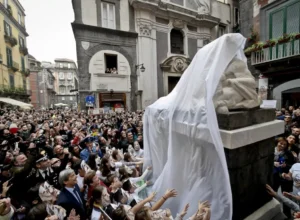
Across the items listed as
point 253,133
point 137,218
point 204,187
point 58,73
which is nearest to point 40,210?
point 137,218

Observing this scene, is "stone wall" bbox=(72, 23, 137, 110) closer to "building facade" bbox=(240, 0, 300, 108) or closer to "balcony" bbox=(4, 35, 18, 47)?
"building facade" bbox=(240, 0, 300, 108)

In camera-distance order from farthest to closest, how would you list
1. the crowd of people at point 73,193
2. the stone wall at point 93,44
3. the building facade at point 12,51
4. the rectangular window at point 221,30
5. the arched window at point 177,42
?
the building facade at point 12,51 < the rectangular window at point 221,30 < the arched window at point 177,42 < the stone wall at point 93,44 < the crowd of people at point 73,193

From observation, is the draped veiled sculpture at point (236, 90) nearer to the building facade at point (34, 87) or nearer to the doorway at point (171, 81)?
the doorway at point (171, 81)

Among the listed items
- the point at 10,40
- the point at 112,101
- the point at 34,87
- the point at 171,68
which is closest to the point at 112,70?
the point at 112,101

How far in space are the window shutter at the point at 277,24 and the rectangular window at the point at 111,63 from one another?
11.2m

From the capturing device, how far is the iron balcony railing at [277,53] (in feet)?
30.5

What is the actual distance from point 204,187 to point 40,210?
2.14 meters

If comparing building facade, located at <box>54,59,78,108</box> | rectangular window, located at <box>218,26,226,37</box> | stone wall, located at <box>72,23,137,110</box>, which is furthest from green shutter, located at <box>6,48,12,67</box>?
building facade, located at <box>54,59,78,108</box>

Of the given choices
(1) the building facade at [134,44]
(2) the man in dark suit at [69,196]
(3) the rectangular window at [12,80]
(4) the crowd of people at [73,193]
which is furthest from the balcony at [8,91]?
(2) the man in dark suit at [69,196]

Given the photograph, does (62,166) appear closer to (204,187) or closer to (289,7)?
(204,187)

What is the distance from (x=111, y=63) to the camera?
605 inches

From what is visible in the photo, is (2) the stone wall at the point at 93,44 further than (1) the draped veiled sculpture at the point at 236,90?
Yes

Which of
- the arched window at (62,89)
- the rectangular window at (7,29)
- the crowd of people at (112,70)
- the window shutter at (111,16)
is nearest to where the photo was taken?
the window shutter at (111,16)

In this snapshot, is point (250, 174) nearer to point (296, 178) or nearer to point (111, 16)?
point (296, 178)
